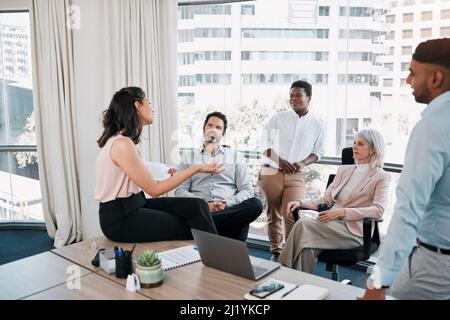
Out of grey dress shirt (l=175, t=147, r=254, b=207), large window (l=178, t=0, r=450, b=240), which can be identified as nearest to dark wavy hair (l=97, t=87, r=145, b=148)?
grey dress shirt (l=175, t=147, r=254, b=207)

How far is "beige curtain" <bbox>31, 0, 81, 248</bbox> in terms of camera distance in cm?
406

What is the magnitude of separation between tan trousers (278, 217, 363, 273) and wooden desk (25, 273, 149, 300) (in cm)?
140

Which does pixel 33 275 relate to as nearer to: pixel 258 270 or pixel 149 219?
pixel 149 219

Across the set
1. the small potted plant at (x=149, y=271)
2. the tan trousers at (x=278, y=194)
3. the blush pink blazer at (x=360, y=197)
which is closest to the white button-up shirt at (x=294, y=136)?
the tan trousers at (x=278, y=194)

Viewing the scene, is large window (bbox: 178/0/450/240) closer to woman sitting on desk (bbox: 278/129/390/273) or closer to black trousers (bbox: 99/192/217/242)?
woman sitting on desk (bbox: 278/129/390/273)

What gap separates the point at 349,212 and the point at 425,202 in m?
1.41

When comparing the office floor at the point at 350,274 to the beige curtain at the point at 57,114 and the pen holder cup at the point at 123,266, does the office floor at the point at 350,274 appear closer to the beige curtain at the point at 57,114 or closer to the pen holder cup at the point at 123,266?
the pen holder cup at the point at 123,266

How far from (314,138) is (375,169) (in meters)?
0.81

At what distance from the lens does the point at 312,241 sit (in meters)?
2.65

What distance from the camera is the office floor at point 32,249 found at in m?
3.45
